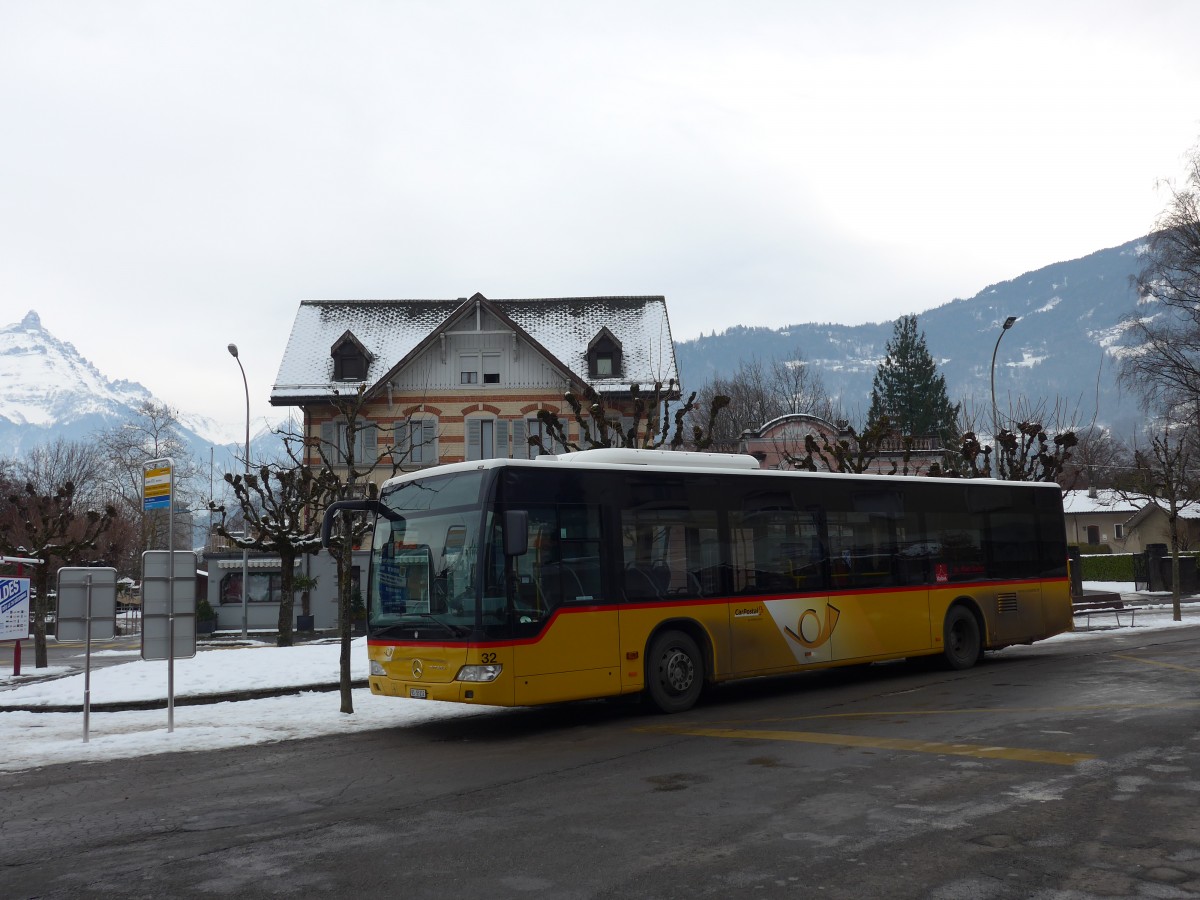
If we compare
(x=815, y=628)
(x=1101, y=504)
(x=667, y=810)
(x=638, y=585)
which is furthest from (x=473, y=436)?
(x=1101, y=504)

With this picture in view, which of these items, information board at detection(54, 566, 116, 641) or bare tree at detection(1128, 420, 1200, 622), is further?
bare tree at detection(1128, 420, 1200, 622)

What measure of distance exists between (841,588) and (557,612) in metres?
5.18

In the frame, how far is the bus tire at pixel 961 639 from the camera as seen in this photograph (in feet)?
58.4

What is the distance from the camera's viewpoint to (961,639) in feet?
59.8

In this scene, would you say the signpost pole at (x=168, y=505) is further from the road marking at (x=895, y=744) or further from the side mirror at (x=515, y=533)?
the road marking at (x=895, y=744)

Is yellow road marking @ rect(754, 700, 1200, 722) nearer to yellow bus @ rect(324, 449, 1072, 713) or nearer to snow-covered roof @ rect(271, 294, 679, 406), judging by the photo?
yellow bus @ rect(324, 449, 1072, 713)

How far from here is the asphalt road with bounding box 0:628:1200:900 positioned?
6262 mm

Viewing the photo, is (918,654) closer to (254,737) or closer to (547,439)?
(254,737)

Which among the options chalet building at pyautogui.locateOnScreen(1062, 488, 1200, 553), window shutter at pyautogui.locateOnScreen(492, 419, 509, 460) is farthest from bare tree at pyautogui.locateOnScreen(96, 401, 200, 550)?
chalet building at pyautogui.locateOnScreen(1062, 488, 1200, 553)

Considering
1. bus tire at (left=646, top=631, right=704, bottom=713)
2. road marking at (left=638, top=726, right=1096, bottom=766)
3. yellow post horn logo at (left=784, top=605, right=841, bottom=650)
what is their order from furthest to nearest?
yellow post horn logo at (left=784, top=605, right=841, bottom=650) < bus tire at (left=646, top=631, right=704, bottom=713) < road marking at (left=638, top=726, right=1096, bottom=766)

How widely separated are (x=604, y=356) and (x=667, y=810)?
3817 cm

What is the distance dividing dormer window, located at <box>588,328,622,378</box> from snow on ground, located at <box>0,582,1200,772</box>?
24208 millimetres

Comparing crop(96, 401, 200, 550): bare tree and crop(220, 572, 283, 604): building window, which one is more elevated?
crop(96, 401, 200, 550): bare tree

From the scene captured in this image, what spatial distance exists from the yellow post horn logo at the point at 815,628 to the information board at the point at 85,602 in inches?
343
